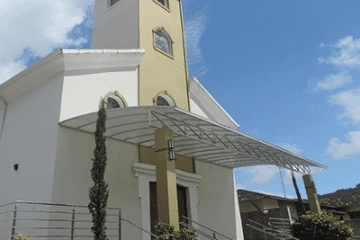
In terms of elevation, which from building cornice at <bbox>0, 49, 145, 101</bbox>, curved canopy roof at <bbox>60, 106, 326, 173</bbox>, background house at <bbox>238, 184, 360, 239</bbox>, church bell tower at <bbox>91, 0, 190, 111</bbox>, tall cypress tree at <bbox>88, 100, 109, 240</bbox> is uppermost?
church bell tower at <bbox>91, 0, 190, 111</bbox>

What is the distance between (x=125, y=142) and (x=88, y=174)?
1.89m

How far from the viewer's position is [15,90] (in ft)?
39.1

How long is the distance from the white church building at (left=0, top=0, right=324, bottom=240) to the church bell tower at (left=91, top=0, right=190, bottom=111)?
0.20 feet

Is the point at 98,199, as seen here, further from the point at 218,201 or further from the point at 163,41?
the point at 163,41

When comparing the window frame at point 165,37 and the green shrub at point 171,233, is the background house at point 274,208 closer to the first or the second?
the window frame at point 165,37

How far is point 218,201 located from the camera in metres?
14.7

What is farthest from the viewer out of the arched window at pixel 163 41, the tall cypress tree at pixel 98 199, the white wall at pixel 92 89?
the arched window at pixel 163 41

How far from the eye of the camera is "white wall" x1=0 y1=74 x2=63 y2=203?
9828 mm

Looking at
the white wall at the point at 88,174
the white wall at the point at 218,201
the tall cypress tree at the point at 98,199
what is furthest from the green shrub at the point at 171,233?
the white wall at the point at 218,201

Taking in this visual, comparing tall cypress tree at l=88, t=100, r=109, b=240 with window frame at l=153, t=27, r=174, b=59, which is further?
window frame at l=153, t=27, r=174, b=59

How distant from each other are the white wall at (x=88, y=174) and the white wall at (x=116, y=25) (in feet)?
16.9

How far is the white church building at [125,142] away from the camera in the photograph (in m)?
9.40

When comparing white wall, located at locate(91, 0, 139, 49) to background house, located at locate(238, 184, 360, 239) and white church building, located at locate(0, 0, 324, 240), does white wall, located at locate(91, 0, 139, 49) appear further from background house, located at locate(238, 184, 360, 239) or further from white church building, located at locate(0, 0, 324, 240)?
background house, located at locate(238, 184, 360, 239)

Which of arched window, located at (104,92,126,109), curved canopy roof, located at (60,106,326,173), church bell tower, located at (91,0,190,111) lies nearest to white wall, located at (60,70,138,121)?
arched window, located at (104,92,126,109)
